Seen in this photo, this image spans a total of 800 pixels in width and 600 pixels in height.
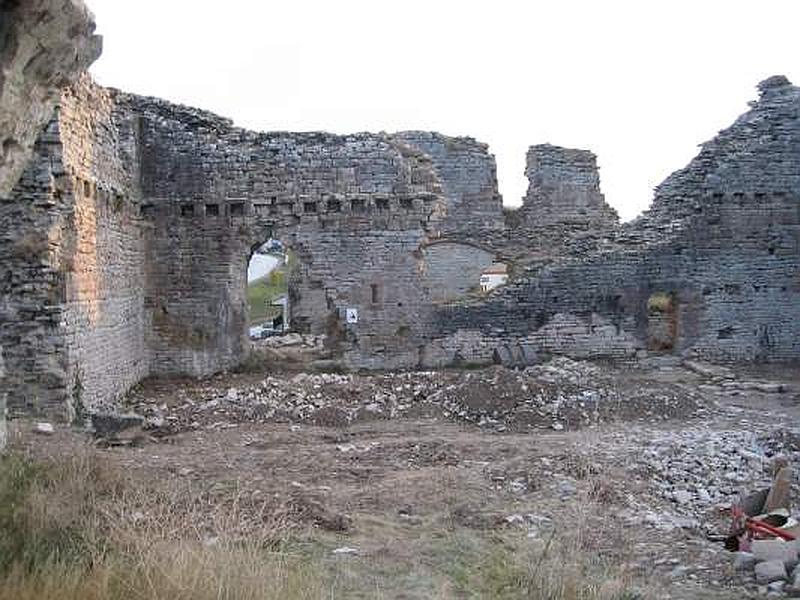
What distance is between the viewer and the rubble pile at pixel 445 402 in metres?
10.5

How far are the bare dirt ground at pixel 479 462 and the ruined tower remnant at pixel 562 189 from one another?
619 cm

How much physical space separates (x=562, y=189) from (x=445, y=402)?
9695mm

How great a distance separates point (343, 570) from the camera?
5223 mm

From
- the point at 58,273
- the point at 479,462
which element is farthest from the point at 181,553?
the point at 58,273

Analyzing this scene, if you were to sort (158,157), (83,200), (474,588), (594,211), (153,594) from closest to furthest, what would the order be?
(153,594) → (474,588) → (83,200) → (158,157) → (594,211)

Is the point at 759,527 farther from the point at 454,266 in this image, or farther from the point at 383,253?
the point at 454,266

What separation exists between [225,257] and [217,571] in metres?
9.92

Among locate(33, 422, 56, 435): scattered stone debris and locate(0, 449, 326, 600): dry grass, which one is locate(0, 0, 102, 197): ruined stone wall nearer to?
locate(0, 449, 326, 600): dry grass

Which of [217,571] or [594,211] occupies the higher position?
[594,211]

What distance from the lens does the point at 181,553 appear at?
174 inches

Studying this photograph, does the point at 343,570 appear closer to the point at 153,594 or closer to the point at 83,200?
the point at 153,594

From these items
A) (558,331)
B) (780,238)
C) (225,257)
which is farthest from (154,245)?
(780,238)

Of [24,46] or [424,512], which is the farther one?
[424,512]

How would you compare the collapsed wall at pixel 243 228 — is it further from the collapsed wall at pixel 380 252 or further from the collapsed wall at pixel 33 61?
the collapsed wall at pixel 33 61
